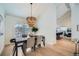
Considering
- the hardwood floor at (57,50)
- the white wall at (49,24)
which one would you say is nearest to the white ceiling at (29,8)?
the white wall at (49,24)

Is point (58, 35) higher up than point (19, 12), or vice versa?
point (19, 12)

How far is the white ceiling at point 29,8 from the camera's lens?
6.63 ft

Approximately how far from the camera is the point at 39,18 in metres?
2.06

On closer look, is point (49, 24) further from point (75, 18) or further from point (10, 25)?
point (10, 25)

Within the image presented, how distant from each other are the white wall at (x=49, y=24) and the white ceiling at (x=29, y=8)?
56 millimetres

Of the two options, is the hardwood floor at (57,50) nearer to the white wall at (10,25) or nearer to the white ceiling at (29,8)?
the white wall at (10,25)

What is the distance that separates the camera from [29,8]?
2049mm

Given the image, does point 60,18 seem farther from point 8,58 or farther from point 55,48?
point 8,58

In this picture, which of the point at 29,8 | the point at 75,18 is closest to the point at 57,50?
the point at 75,18

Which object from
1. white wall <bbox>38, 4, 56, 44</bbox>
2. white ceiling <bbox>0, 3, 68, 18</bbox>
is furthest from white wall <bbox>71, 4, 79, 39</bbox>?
white wall <bbox>38, 4, 56, 44</bbox>

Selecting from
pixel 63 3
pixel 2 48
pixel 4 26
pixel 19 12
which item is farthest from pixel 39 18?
pixel 2 48

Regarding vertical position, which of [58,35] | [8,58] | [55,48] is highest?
[58,35]

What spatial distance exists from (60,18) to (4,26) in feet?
3.39

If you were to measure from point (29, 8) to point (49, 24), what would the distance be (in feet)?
1.57
